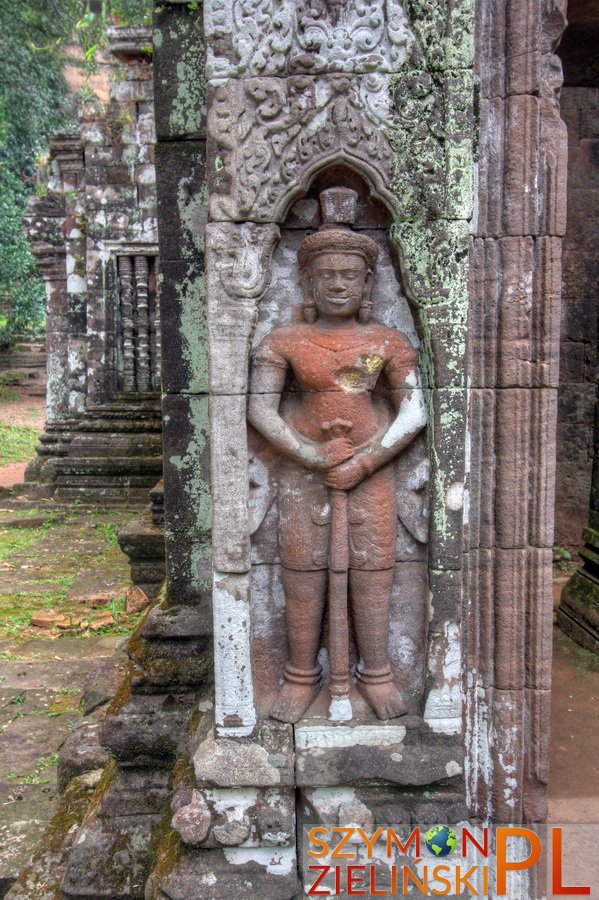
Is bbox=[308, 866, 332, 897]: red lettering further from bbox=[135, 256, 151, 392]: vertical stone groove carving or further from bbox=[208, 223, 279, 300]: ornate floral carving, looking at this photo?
bbox=[135, 256, 151, 392]: vertical stone groove carving

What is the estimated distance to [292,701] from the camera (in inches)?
108

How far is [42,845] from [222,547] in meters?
1.79

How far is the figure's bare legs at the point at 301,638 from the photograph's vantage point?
8.92 ft

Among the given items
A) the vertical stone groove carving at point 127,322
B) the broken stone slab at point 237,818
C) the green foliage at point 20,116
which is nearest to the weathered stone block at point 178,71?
the broken stone slab at point 237,818

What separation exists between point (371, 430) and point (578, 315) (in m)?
4.93

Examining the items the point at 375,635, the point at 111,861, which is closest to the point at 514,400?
the point at 375,635

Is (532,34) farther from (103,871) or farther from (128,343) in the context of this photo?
(128,343)

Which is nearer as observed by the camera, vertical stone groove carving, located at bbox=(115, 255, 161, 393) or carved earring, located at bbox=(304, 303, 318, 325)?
carved earring, located at bbox=(304, 303, 318, 325)

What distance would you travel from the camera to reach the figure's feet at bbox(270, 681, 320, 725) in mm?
2705

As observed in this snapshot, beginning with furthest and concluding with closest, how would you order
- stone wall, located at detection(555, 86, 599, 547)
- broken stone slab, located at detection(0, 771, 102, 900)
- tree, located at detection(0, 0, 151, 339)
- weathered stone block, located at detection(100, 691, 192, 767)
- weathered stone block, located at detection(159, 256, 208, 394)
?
tree, located at detection(0, 0, 151, 339) → stone wall, located at detection(555, 86, 599, 547) → weathered stone block, located at detection(159, 256, 208, 394) → weathered stone block, located at detection(100, 691, 192, 767) → broken stone slab, located at detection(0, 771, 102, 900)

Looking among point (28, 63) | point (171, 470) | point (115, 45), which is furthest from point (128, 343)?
point (28, 63)

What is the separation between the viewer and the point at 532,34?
2.68 m

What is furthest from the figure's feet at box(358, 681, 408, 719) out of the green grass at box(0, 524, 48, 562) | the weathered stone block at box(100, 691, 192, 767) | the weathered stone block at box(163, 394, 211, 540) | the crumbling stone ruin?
the crumbling stone ruin

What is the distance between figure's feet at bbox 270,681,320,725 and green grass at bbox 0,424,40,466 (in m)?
12.5
